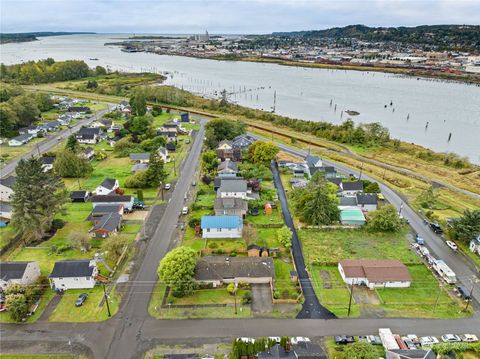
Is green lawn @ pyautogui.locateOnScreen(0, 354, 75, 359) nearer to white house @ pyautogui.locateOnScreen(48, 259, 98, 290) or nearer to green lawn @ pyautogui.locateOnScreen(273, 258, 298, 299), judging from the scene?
white house @ pyautogui.locateOnScreen(48, 259, 98, 290)

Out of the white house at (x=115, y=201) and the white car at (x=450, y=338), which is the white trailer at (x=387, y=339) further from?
the white house at (x=115, y=201)

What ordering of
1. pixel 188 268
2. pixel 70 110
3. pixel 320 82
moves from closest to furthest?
pixel 188 268 → pixel 70 110 → pixel 320 82

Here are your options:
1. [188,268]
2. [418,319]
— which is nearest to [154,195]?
[188,268]

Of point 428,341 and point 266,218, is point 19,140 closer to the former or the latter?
point 266,218

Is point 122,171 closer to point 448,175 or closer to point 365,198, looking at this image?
point 365,198

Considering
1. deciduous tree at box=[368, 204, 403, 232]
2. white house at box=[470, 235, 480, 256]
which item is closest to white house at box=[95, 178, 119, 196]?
deciduous tree at box=[368, 204, 403, 232]

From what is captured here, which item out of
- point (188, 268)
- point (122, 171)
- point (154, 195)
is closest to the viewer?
point (188, 268)
